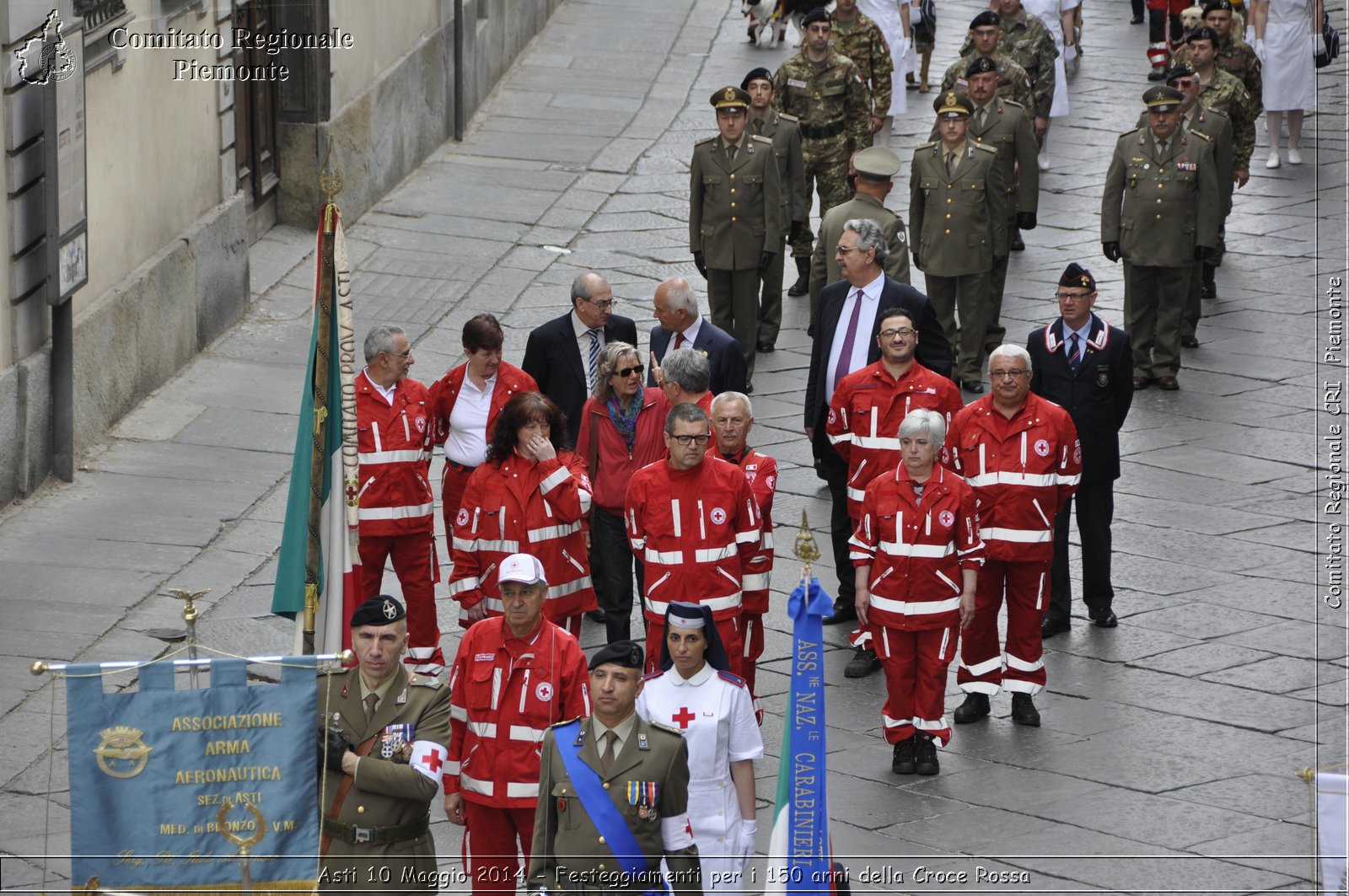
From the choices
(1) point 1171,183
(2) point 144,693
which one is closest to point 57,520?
(2) point 144,693

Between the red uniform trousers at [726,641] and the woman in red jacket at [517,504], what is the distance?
0.45 metres

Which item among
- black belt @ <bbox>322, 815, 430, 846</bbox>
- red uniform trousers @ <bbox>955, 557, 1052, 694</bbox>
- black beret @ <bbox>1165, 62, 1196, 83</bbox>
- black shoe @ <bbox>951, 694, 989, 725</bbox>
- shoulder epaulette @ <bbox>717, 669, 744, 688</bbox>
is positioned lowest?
black shoe @ <bbox>951, 694, 989, 725</bbox>

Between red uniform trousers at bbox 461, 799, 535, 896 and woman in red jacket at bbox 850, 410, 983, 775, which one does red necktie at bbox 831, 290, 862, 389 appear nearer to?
woman in red jacket at bbox 850, 410, 983, 775

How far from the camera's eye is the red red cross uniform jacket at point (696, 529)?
28.0ft

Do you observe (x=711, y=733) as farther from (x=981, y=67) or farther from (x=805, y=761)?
(x=981, y=67)

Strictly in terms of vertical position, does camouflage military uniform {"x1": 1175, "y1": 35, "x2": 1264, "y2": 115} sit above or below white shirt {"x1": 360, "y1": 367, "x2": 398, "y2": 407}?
above

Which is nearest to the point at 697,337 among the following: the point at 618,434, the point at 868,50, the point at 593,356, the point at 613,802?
the point at 593,356

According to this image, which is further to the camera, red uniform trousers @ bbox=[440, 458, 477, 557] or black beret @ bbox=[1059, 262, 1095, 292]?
black beret @ bbox=[1059, 262, 1095, 292]

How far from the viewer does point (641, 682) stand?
714cm

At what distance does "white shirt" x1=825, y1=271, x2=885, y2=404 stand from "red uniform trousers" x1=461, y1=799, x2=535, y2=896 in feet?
12.6

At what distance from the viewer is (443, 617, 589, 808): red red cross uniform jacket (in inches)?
281

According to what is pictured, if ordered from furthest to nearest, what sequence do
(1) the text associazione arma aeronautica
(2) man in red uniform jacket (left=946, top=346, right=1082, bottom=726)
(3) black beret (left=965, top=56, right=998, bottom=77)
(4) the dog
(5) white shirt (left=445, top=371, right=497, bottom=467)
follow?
(4) the dog < (3) black beret (left=965, top=56, right=998, bottom=77) < (1) the text associazione arma aeronautica < (5) white shirt (left=445, top=371, right=497, bottom=467) < (2) man in red uniform jacket (left=946, top=346, right=1082, bottom=726)

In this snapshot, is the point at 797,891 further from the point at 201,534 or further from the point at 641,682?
the point at 201,534

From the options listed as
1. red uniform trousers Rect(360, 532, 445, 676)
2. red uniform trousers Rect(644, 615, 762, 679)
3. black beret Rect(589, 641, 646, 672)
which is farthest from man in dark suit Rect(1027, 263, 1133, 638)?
black beret Rect(589, 641, 646, 672)
